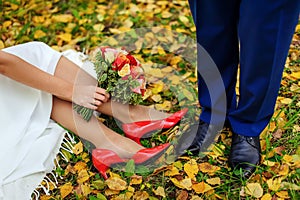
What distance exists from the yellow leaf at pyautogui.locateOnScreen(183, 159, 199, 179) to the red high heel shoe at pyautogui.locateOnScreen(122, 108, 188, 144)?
232mm

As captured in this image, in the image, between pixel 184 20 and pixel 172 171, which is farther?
pixel 184 20

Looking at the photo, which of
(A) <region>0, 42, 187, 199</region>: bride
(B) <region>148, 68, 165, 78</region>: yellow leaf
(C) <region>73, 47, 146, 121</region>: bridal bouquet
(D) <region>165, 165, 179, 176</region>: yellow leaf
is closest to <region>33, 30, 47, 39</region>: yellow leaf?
(A) <region>0, 42, 187, 199</region>: bride

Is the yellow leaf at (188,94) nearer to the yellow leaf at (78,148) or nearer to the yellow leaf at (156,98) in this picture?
the yellow leaf at (156,98)

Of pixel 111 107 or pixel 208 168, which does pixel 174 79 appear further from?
pixel 208 168

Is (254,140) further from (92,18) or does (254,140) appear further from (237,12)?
(92,18)

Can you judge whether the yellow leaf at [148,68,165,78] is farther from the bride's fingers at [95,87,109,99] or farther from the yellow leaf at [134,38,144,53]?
the bride's fingers at [95,87,109,99]

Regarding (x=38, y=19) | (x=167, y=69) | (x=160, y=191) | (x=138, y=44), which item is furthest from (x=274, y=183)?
(x=38, y=19)

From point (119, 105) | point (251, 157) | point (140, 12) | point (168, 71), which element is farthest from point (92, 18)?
point (251, 157)

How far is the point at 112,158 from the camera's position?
2.11 meters

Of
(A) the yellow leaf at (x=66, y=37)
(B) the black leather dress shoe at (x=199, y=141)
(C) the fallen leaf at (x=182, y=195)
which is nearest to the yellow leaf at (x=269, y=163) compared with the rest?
(B) the black leather dress shoe at (x=199, y=141)

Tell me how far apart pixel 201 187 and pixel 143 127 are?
1.30ft

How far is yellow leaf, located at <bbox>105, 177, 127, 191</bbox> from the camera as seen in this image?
2.05 m

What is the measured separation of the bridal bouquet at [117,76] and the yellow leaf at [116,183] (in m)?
0.30

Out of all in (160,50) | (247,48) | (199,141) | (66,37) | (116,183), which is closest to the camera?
(247,48)
